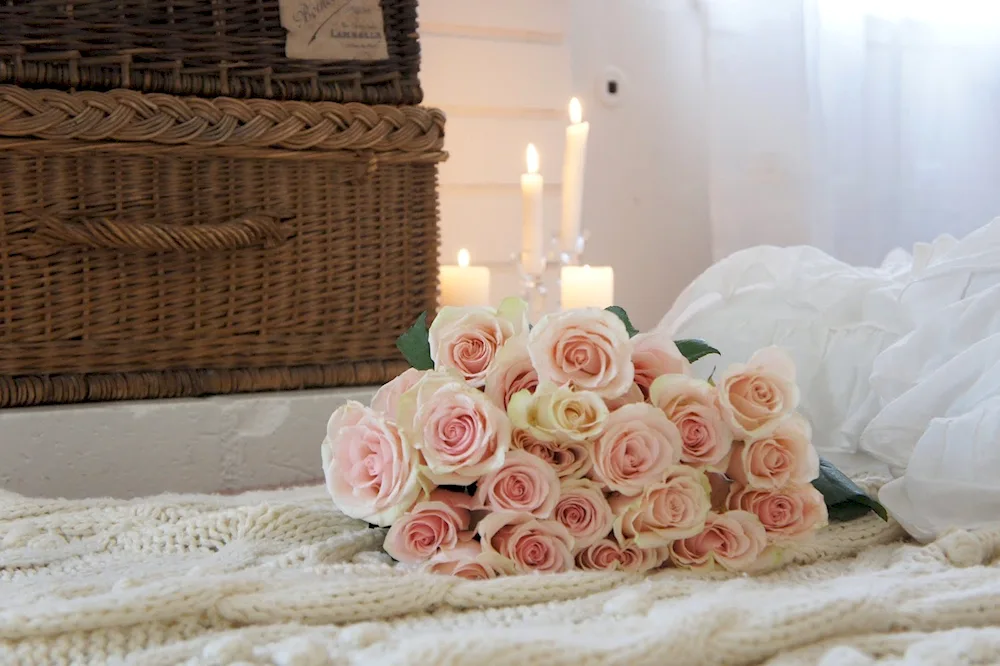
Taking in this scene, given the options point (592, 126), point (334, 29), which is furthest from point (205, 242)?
point (592, 126)

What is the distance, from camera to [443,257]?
1.45 meters

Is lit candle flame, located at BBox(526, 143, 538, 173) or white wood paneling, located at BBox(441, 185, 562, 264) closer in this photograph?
lit candle flame, located at BBox(526, 143, 538, 173)

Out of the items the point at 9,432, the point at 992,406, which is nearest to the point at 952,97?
the point at 992,406

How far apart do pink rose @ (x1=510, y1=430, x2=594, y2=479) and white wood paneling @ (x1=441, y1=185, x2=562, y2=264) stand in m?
0.96

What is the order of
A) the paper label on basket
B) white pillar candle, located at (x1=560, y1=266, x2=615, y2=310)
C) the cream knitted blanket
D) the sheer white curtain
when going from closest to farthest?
1. the cream knitted blanket
2. the paper label on basket
3. white pillar candle, located at (x1=560, y1=266, x2=615, y2=310)
4. the sheer white curtain

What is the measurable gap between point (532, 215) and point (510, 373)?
26.3 inches

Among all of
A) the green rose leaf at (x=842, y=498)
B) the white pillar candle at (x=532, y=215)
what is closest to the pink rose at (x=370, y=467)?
the green rose leaf at (x=842, y=498)

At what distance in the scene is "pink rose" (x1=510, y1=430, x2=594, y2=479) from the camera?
0.50m

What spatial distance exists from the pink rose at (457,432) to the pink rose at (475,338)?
38 mm

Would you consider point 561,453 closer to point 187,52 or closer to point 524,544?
point 524,544

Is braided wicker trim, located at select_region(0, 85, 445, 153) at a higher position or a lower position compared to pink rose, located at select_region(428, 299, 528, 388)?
higher

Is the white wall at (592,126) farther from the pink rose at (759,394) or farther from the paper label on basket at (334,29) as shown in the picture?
the pink rose at (759,394)

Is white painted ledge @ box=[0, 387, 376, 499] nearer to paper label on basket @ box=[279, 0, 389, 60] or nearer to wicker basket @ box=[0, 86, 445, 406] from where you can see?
wicker basket @ box=[0, 86, 445, 406]

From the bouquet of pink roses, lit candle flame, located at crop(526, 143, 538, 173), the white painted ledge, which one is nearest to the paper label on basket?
lit candle flame, located at crop(526, 143, 538, 173)
